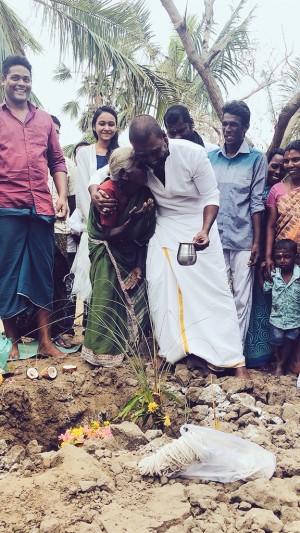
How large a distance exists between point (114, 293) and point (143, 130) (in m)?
1.16

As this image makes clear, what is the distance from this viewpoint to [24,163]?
4.02 meters

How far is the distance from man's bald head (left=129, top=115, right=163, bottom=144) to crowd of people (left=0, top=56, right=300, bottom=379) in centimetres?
17

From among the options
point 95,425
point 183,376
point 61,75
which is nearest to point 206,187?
point 183,376

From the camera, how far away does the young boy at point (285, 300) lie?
392 centimetres

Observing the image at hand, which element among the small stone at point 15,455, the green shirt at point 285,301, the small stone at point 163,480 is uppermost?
the green shirt at point 285,301

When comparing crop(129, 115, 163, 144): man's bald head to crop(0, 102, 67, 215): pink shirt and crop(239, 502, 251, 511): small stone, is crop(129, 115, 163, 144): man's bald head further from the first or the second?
crop(239, 502, 251, 511): small stone

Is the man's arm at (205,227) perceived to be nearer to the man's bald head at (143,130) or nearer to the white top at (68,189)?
the man's bald head at (143,130)

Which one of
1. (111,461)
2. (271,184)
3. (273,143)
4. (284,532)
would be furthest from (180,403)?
(273,143)

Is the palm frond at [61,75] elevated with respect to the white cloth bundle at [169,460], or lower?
elevated

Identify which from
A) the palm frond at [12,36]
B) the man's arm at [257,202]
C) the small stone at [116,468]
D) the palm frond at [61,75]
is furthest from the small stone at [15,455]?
the palm frond at [61,75]

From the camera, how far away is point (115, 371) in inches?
144

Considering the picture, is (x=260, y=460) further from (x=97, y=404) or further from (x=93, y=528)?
(x=97, y=404)

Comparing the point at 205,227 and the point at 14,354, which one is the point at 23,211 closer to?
the point at 14,354

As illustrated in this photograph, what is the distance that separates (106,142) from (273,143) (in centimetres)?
212
